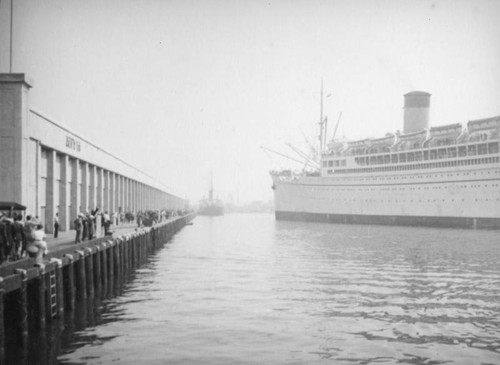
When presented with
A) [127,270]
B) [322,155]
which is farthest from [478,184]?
[127,270]

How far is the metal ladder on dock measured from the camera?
1369 cm

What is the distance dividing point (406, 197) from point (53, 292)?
61.2 metres

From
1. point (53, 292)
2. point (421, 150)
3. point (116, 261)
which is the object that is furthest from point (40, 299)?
point (421, 150)

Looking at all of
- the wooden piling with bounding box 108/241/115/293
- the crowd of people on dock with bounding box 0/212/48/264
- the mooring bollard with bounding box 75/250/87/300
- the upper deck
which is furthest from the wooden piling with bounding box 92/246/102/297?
the upper deck

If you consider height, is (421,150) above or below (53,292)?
above

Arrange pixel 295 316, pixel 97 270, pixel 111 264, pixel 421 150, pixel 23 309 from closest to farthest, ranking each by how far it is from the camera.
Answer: pixel 23 309 < pixel 295 316 < pixel 97 270 < pixel 111 264 < pixel 421 150

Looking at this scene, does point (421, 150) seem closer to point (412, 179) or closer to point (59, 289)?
point (412, 179)

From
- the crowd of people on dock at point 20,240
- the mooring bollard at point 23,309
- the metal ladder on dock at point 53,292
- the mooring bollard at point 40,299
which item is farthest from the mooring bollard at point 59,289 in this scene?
the mooring bollard at point 23,309

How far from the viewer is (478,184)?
2483 inches

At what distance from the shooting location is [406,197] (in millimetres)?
71250

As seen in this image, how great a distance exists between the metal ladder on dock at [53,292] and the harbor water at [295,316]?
707mm

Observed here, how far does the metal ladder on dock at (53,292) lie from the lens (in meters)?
13.7

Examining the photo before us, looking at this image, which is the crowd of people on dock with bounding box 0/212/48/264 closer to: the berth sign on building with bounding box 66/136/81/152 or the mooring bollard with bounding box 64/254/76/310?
the mooring bollard with bounding box 64/254/76/310

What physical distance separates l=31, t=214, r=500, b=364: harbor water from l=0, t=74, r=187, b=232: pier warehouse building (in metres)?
5.29
